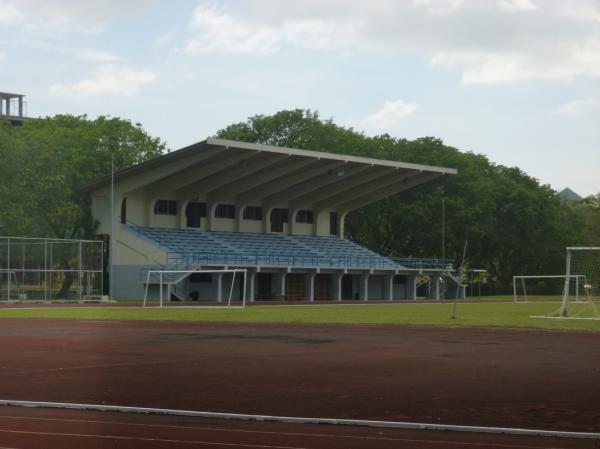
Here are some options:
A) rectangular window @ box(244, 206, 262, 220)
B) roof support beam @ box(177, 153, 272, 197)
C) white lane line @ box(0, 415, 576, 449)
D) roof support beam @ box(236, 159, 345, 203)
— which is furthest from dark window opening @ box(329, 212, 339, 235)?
white lane line @ box(0, 415, 576, 449)

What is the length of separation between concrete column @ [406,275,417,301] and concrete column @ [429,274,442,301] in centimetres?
161

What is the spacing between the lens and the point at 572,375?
17516 millimetres

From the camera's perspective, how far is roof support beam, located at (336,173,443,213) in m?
81.0

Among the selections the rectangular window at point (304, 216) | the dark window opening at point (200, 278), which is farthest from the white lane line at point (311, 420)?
the rectangular window at point (304, 216)

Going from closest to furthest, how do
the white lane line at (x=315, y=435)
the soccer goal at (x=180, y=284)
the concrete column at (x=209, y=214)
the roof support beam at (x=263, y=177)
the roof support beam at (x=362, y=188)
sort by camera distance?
the white lane line at (x=315, y=435) → the soccer goal at (x=180, y=284) → the roof support beam at (x=263, y=177) → the concrete column at (x=209, y=214) → the roof support beam at (x=362, y=188)

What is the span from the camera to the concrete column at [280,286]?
72812 mm

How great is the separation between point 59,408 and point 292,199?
68155mm

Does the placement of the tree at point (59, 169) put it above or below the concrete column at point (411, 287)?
above

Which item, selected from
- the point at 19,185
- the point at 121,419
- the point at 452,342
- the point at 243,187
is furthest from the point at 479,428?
the point at 243,187

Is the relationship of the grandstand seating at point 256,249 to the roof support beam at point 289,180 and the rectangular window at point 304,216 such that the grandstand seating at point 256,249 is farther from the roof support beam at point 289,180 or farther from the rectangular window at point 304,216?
the roof support beam at point 289,180

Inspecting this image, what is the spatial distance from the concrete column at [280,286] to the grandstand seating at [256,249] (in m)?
1.17

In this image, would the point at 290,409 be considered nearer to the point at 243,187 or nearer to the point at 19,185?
the point at 19,185

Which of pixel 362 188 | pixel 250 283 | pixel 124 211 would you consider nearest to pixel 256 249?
pixel 250 283

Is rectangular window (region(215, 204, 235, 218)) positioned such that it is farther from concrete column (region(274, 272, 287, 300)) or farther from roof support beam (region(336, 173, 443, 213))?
roof support beam (region(336, 173, 443, 213))
